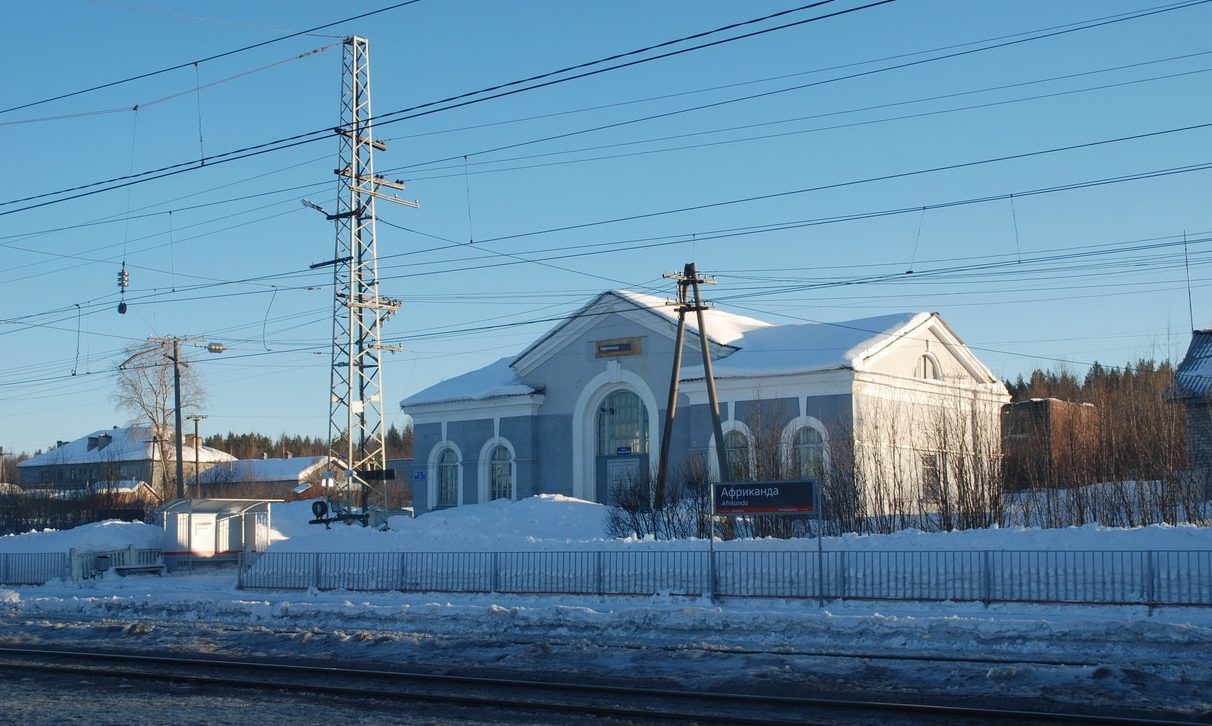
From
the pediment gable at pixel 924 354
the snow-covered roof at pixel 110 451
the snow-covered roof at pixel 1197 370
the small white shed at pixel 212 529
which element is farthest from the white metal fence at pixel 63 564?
the snow-covered roof at pixel 110 451

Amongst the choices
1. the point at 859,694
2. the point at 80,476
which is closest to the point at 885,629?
the point at 859,694

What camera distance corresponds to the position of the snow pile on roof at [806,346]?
40.7 meters

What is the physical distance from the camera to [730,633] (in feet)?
60.2

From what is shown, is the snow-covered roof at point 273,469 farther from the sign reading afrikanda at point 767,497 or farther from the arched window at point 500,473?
the sign reading afrikanda at point 767,497

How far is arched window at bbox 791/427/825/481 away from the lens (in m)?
37.0

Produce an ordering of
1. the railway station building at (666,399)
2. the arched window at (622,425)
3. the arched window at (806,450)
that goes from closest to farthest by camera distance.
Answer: the arched window at (806,450) < the railway station building at (666,399) < the arched window at (622,425)

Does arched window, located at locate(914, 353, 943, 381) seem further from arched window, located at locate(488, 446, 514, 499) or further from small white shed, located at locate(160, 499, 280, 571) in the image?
small white shed, located at locate(160, 499, 280, 571)

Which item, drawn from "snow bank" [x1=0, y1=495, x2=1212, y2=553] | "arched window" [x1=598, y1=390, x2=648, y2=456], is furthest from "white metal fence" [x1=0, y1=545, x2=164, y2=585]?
"arched window" [x1=598, y1=390, x2=648, y2=456]

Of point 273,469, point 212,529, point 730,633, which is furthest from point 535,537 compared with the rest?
point 273,469

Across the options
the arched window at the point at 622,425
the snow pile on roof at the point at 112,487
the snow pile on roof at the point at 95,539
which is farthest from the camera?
the snow pile on roof at the point at 112,487

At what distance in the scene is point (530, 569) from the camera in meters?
24.7

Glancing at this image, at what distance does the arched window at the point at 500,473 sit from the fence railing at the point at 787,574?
799 inches

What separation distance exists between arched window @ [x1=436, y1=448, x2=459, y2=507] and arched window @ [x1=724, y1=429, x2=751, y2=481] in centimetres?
1315

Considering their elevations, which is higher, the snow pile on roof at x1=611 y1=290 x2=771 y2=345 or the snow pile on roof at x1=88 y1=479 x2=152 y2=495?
the snow pile on roof at x1=611 y1=290 x2=771 y2=345
